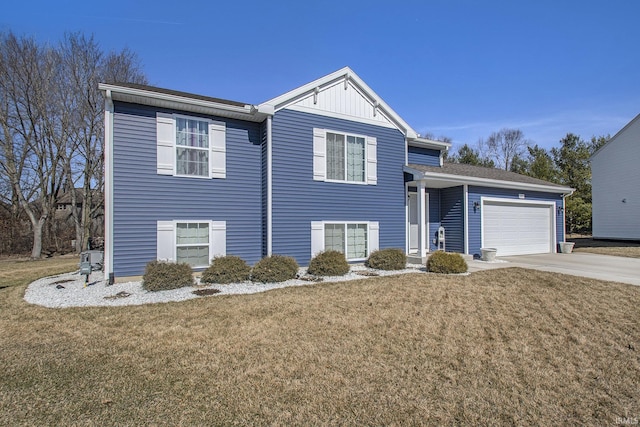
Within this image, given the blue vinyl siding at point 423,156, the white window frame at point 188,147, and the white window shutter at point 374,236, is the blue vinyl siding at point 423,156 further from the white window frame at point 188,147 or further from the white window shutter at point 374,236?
the white window frame at point 188,147

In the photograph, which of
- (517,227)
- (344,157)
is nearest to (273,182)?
(344,157)

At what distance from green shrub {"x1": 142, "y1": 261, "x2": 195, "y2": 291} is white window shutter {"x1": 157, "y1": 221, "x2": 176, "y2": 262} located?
1.05 metres

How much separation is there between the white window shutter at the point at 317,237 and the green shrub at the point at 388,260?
1.71m

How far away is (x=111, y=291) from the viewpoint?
7.59 metres

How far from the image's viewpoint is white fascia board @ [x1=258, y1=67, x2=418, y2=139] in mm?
10078

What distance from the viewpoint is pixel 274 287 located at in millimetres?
7820

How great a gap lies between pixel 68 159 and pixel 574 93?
2709 centimetres

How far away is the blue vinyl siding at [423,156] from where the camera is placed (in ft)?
46.8

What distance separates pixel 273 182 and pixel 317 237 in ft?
7.47

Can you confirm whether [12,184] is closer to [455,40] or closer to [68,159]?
[68,159]

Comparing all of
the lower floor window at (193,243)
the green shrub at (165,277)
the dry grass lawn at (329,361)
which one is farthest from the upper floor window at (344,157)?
the dry grass lawn at (329,361)

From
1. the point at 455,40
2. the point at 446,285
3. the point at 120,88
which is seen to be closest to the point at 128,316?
the point at 120,88

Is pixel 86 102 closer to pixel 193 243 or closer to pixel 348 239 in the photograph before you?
pixel 193 243

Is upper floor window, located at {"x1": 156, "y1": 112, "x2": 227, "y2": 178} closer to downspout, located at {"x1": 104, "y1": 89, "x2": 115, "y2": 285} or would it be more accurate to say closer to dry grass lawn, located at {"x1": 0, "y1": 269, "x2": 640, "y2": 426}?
downspout, located at {"x1": 104, "y1": 89, "x2": 115, "y2": 285}
